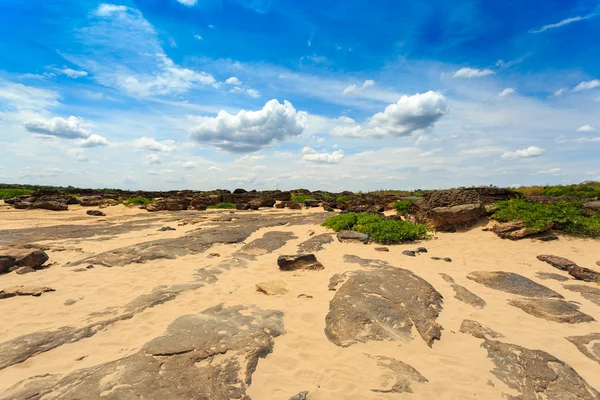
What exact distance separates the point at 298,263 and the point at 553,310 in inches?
203

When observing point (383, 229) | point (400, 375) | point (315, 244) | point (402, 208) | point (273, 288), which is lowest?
point (400, 375)

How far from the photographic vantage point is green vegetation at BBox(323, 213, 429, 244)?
10.2 meters

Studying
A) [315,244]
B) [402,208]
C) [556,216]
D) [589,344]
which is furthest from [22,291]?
[402,208]

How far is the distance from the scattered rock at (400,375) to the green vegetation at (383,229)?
669 cm

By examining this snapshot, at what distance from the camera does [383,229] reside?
10.6 meters

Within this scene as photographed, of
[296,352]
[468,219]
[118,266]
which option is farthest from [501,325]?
[118,266]

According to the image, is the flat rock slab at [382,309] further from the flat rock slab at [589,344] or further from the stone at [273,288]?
the flat rock slab at [589,344]

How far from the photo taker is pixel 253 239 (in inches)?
436

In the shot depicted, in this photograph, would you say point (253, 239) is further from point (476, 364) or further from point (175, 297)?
point (476, 364)

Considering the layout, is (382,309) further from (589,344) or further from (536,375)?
(589,344)

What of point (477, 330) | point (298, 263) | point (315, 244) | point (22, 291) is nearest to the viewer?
point (477, 330)

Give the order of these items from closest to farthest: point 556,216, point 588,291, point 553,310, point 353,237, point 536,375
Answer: point 536,375, point 553,310, point 588,291, point 556,216, point 353,237

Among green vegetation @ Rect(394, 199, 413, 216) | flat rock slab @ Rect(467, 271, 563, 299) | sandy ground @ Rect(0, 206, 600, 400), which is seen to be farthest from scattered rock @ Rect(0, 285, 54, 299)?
green vegetation @ Rect(394, 199, 413, 216)

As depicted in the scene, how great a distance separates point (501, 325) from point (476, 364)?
137 centimetres
